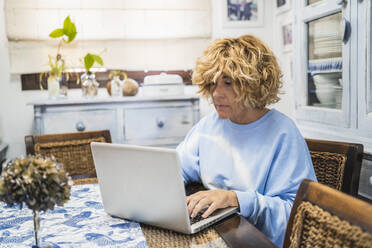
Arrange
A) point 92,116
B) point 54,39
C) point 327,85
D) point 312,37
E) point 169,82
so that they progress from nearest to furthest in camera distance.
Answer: point 327,85 < point 312,37 < point 92,116 < point 169,82 < point 54,39

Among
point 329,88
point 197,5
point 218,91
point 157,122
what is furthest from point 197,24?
point 218,91

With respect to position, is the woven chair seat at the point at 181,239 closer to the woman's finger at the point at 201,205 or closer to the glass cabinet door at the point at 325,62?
the woman's finger at the point at 201,205

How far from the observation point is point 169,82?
8.85 feet

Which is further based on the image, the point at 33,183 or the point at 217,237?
the point at 217,237

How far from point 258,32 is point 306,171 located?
2.36m

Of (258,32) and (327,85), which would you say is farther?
(258,32)

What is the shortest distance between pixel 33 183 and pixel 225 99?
30.8 inches

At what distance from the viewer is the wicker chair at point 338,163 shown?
3.98ft

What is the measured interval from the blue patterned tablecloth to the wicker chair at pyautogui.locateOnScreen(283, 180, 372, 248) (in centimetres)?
34

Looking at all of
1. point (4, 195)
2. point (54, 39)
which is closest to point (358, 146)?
point (4, 195)

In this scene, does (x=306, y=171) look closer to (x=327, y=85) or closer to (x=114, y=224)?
(x=114, y=224)

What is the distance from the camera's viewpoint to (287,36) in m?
3.02

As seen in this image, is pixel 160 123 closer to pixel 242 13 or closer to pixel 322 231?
pixel 242 13

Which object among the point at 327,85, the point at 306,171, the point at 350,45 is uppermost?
the point at 350,45
